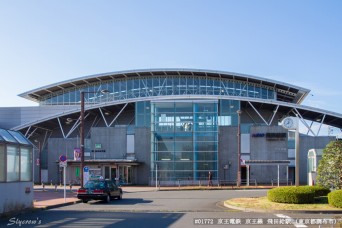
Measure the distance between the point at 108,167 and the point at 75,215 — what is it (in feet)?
119

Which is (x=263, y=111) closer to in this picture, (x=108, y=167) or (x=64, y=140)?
(x=108, y=167)

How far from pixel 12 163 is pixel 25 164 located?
1.53 metres

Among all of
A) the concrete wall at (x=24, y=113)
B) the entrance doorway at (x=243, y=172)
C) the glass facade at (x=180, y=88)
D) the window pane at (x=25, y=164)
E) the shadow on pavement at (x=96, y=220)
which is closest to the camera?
the shadow on pavement at (x=96, y=220)

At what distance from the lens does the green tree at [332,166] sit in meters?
22.7

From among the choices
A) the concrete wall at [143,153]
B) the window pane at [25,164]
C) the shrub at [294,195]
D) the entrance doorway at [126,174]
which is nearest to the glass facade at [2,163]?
the window pane at [25,164]

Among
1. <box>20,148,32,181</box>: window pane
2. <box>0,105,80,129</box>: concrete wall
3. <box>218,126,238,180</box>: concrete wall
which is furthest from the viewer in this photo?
<box>0,105,80,129</box>: concrete wall

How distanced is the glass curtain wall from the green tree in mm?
30592

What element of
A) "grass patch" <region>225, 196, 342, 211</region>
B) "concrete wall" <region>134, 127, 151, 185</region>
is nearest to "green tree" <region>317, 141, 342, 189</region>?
"grass patch" <region>225, 196, 342, 211</region>

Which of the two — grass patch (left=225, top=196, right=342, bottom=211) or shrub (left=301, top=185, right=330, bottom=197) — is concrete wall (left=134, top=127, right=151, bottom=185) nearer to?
shrub (left=301, top=185, right=330, bottom=197)

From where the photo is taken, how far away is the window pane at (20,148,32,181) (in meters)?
20.9

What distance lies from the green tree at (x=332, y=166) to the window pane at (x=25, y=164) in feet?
46.3

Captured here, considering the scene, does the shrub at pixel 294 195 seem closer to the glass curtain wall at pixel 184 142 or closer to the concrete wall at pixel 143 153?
the glass curtain wall at pixel 184 142
